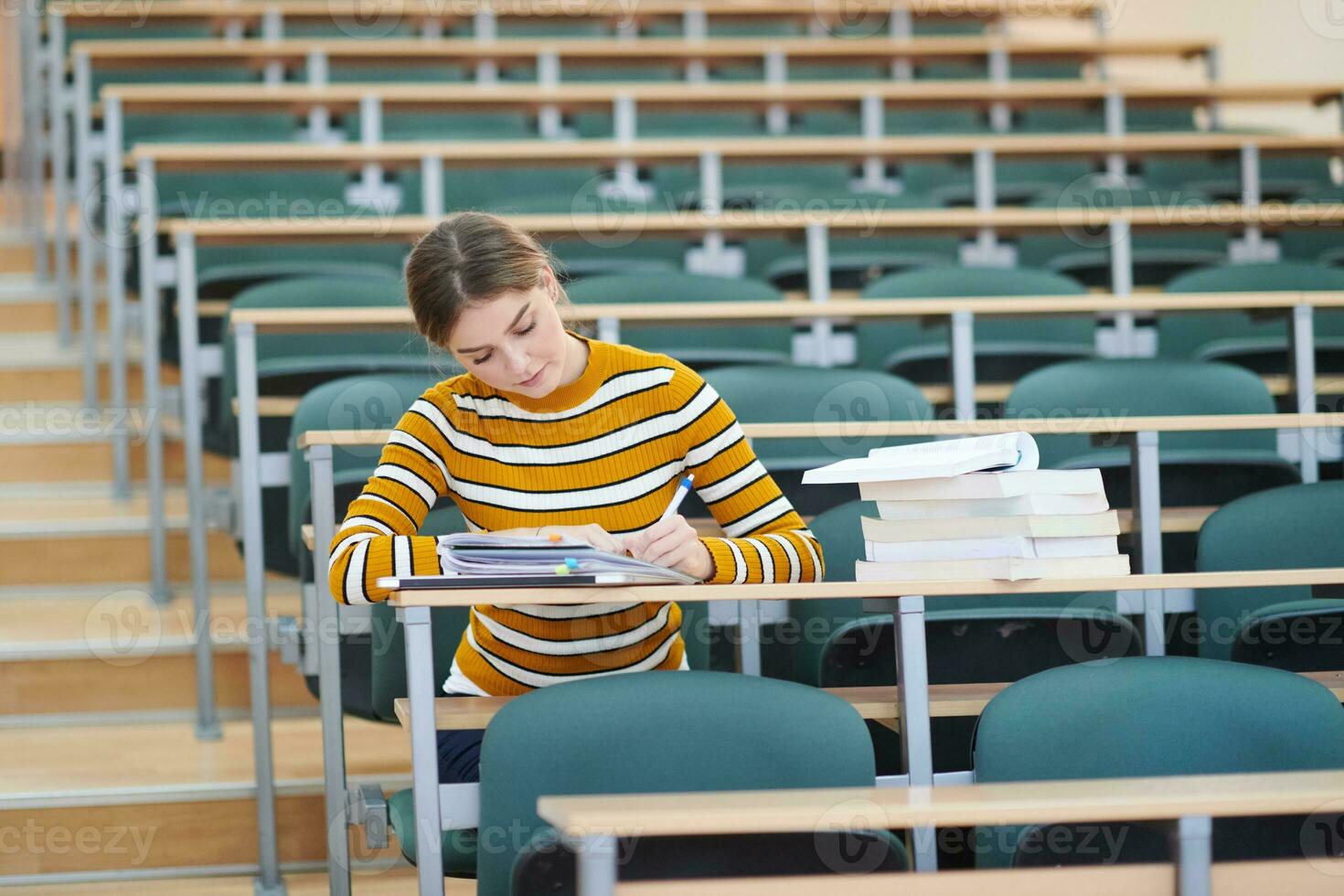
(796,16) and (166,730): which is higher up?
(796,16)

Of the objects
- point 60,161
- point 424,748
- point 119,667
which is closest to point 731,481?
point 424,748

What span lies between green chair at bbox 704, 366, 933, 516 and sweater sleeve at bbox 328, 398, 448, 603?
26.3 inches

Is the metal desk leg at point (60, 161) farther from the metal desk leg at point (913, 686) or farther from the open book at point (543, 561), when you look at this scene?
the metal desk leg at point (913, 686)

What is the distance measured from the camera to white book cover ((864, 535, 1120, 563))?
123 cm

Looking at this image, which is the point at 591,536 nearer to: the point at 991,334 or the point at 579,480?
the point at 579,480

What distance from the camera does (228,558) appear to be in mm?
2615

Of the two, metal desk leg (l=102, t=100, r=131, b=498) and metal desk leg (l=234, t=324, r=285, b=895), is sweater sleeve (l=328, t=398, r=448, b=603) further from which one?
A: metal desk leg (l=102, t=100, r=131, b=498)

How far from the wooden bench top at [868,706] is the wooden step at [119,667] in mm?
984

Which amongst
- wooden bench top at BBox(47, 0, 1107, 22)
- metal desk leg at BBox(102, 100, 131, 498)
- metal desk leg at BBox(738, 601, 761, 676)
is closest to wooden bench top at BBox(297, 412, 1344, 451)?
metal desk leg at BBox(738, 601, 761, 676)

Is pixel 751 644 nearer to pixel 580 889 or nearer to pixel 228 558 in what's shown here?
pixel 580 889

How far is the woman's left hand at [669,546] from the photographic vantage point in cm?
127

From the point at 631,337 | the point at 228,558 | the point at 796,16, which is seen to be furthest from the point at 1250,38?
the point at 228,558

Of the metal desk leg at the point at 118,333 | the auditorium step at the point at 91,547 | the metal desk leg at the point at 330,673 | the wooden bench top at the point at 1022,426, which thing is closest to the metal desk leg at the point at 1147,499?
the wooden bench top at the point at 1022,426

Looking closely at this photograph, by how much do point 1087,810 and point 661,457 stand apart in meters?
0.69
